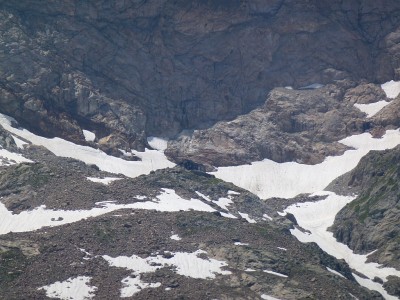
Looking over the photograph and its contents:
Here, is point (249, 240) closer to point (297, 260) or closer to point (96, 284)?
point (297, 260)

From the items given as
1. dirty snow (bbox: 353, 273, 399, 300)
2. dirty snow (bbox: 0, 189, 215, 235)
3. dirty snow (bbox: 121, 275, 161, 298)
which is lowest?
dirty snow (bbox: 353, 273, 399, 300)

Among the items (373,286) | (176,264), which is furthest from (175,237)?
(373,286)

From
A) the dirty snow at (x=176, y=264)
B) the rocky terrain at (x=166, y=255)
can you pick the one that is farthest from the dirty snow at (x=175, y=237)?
the dirty snow at (x=176, y=264)

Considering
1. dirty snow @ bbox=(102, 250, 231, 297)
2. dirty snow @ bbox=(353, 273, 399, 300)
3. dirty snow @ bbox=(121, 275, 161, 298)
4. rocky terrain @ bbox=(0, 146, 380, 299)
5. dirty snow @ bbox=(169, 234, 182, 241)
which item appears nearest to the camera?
dirty snow @ bbox=(121, 275, 161, 298)

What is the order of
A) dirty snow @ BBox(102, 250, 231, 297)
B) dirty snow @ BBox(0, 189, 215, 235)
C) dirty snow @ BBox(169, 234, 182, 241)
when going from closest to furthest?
dirty snow @ BBox(102, 250, 231, 297), dirty snow @ BBox(169, 234, 182, 241), dirty snow @ BBox(0, 189, 215, 235)

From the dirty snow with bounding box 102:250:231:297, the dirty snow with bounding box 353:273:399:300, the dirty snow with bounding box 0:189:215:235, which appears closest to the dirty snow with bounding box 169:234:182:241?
the dirty snow with bounding box 102:250:231:297

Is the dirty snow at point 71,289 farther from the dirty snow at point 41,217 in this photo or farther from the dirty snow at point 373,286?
the dirty snow at point 373,286

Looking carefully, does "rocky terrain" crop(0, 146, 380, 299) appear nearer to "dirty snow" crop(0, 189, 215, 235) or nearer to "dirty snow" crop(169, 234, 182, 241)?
"dirty snow" crop(169, 234, 182, 241)

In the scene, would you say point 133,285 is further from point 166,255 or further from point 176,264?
point 166,255

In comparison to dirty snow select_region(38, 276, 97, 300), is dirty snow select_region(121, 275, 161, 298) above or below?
below

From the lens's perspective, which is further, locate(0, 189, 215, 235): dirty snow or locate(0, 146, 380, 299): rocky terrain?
locate(0, 189, 215, 235): dirty snow
